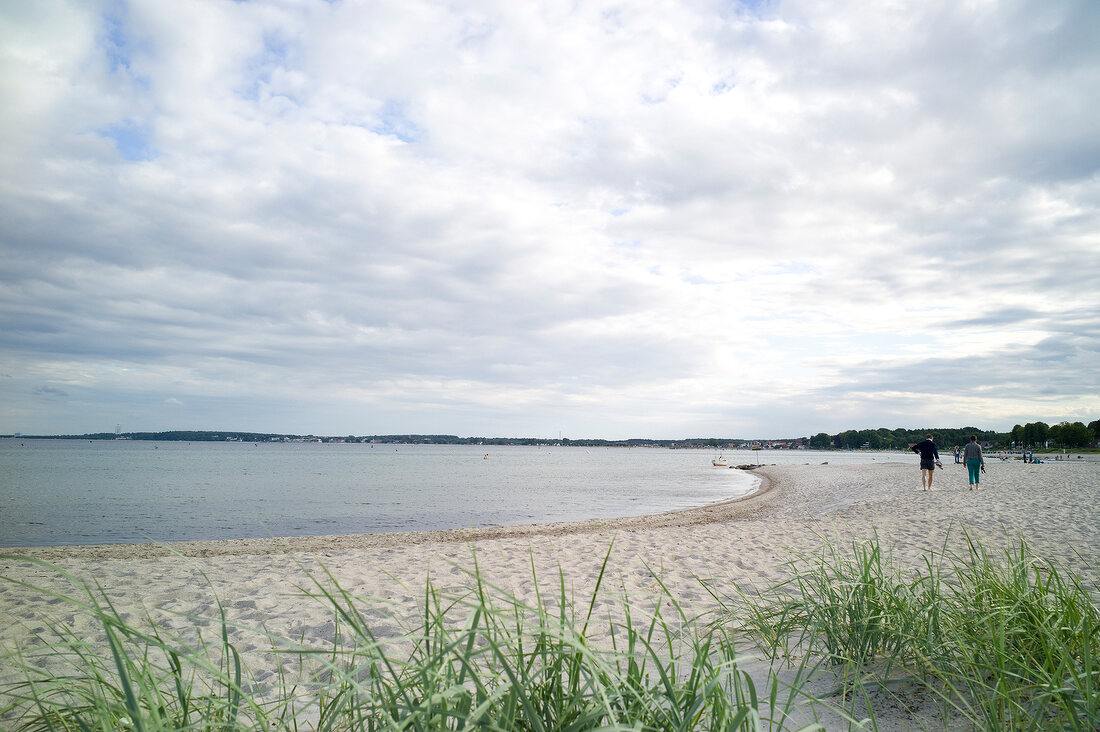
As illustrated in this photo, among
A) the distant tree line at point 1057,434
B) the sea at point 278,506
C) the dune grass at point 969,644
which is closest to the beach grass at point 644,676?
the dune grass at point 969,644

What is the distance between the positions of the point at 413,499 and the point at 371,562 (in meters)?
19.5

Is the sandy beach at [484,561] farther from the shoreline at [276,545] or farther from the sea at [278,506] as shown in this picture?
the sea at [278,506]

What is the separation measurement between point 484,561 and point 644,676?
721 cm

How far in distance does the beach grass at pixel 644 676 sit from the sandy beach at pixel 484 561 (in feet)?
1.65

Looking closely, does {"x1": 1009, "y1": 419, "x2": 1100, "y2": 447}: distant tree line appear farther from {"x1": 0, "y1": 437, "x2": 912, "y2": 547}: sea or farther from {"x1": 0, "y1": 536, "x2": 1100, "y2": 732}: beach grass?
{"x1": 0, "y1": 536, "x2": 1100, "y2": 732}: beach grass

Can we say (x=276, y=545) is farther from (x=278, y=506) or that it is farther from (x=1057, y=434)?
(x=1057, y=434)

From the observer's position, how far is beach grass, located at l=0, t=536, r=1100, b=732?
1.88 metres

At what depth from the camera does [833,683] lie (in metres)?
3.07

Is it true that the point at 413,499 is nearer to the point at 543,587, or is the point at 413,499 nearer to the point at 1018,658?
the point at 543,587

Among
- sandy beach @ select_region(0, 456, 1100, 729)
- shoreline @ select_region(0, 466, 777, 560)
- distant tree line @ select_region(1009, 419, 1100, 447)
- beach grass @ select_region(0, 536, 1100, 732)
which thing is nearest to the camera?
beach grass @ select_region(0, 536, 1100, 732)

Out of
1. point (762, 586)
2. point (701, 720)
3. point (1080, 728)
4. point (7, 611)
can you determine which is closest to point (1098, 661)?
point (1080, 728)

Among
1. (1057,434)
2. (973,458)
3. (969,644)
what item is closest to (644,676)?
(969,644)

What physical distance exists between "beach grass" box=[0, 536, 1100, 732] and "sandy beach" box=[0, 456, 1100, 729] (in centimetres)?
50

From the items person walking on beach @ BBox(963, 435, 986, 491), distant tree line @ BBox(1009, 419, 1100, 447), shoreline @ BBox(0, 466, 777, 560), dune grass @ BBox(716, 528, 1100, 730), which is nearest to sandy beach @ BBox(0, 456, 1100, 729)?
shoreline @ BBox(0, 466, 777, 560)
